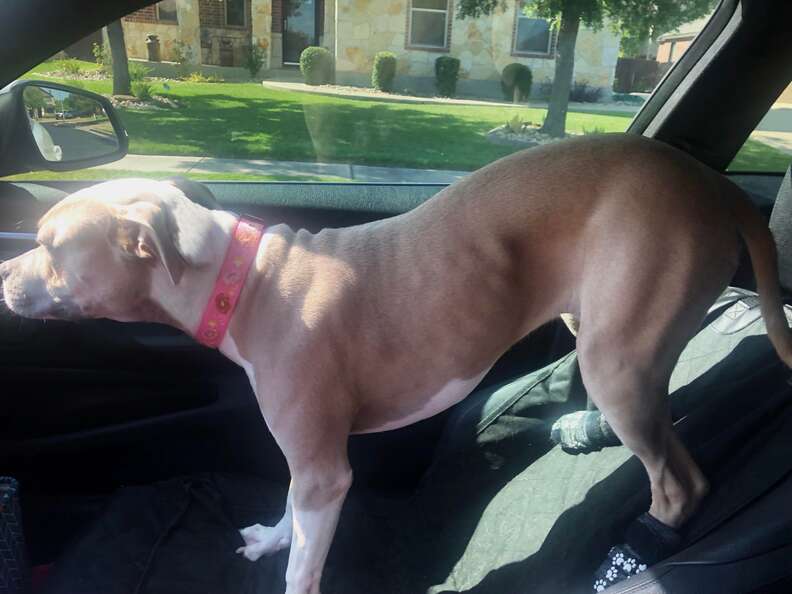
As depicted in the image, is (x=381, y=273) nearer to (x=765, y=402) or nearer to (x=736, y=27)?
(x=765, y=402)

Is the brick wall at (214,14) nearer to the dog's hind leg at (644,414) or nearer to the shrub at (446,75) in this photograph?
the shrub at (446,75)

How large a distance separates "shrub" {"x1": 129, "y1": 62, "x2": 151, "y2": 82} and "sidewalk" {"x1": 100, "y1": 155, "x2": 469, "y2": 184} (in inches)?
15.6

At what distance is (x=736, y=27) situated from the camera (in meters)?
2.81

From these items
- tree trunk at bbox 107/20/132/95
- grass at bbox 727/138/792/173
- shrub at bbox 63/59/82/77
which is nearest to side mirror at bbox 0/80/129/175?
shrub at bbox 63/59/82/77

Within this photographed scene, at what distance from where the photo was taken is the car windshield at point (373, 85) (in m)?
3.43

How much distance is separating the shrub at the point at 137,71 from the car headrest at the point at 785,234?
2775 mm

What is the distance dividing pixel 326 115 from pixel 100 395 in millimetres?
1988

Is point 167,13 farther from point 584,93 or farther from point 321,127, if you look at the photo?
point 584,93

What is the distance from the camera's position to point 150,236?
2.05 metres

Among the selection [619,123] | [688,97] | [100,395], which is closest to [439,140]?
[619,123]

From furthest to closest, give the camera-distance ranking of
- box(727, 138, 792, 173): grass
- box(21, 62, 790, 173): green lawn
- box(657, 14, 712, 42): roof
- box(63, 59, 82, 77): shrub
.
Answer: box(21, 62, 790, 173): green lawn
box(727, 138, 792, 173): grass
box(657, 14, 712, 42): roof
box(63, 59, 82, 77): shrub

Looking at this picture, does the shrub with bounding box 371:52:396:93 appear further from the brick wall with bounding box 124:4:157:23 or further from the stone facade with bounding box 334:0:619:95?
the brick wall with bounding box 124:4:157:23

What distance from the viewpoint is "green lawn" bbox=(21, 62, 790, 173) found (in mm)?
3684

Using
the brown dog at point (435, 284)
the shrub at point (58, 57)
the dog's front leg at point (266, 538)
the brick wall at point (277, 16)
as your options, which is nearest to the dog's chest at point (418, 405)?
the brown dog at point (435, 284)
